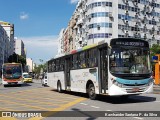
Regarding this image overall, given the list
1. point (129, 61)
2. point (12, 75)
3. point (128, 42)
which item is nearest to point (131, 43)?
point (128, 42)

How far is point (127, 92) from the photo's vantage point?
15.6m

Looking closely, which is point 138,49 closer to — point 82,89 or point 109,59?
point 109,59

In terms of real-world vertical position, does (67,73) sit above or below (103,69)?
below

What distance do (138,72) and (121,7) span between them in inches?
2690

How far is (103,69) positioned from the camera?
16.3 metres

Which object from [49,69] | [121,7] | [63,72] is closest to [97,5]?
[121,7]

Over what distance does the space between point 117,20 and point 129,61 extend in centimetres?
6719

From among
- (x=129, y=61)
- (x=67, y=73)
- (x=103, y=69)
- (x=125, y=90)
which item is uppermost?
(x=129, y=61)

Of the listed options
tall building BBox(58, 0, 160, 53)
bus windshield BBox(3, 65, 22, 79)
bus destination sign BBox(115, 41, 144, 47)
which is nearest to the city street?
bus destination sign BBox(115, 41, 144, 47)

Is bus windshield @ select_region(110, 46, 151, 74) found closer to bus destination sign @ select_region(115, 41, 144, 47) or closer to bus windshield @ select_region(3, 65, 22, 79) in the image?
bus destination sign @ select_region(115, 41, 144, 47)

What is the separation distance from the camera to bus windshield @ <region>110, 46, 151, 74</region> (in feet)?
50.8

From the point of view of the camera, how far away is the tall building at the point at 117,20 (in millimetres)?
A: 79938

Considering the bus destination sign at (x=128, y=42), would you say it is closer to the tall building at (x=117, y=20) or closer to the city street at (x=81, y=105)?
the city street at (x=81, y=105)

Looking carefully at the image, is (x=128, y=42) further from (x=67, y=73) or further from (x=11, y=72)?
(x=11, y=72)
